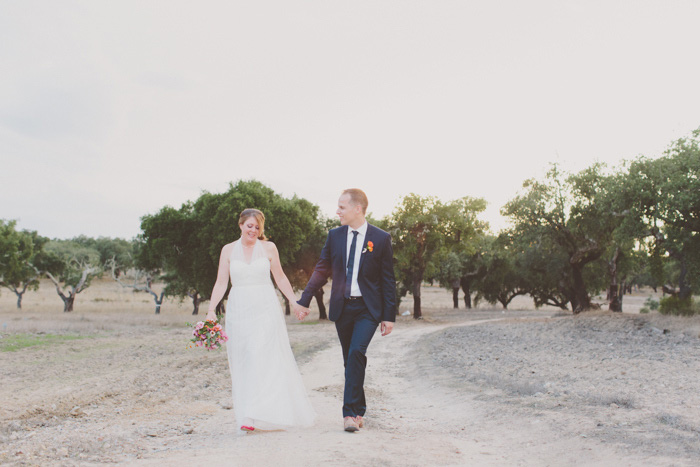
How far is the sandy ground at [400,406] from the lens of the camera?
5.52 m

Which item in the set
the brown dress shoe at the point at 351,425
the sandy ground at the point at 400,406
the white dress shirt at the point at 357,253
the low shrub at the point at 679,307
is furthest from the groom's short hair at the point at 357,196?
the low shrub at the point at 679,307

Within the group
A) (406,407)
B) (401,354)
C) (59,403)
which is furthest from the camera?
(401,354)

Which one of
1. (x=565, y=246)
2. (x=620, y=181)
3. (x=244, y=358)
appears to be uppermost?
(x=620, y=181)

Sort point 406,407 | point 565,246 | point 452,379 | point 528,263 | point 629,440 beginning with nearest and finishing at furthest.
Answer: point 629,440 < point 406,407 < point 452,379 < point 565,246 < point 528,263

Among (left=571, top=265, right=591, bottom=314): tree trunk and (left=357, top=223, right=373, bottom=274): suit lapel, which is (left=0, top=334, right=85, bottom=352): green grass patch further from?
(left=571, top=265, right=591, bottom=314): tree trunk

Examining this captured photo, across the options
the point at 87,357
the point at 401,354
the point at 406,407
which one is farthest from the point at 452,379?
the point at 87,357

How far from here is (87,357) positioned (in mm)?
17047

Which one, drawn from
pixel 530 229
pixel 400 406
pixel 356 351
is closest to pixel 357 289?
pixel 356 351

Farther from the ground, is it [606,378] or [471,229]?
[471,229]

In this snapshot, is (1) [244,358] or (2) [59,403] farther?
(2) [59,403]

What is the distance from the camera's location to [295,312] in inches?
241

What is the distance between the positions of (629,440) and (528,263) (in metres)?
36.7

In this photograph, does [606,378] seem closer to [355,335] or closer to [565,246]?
[355,335]

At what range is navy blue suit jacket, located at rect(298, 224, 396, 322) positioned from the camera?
6297 mm
